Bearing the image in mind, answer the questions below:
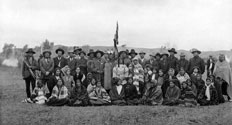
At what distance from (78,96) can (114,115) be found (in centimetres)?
198

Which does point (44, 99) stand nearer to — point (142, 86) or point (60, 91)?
point (60, 91)

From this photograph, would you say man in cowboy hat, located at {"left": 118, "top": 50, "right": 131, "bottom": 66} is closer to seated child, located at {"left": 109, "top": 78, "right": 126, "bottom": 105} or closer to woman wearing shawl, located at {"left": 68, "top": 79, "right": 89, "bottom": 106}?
seated child, located at {"left": 109, "top": 78, "right": 126, "bottom": 105}

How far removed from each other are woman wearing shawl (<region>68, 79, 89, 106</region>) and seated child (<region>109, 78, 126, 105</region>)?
84 cm

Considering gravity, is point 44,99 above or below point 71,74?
below

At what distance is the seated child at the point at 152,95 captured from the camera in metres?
9.97

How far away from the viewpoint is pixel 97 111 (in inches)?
347

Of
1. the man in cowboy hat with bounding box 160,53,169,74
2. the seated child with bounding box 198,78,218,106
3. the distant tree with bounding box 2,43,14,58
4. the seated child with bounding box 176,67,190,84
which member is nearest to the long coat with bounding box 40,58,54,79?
the man in cowboy hat with bounding box 160,53,169,74

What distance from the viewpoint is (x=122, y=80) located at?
10562mm

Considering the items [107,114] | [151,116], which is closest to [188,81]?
[151,116]

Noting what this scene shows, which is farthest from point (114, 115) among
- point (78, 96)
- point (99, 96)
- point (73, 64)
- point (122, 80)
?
point (73, 64)

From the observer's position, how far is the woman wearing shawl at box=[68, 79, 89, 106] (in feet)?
32.1

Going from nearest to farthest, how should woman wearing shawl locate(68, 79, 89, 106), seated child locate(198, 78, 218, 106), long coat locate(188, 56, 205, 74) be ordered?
1. woman wearing shawl locate(68, 79, 89, 106)
2. seated child locate(198, 78, 218, 106)
3. long coat locate(188, 56, 205, 74)

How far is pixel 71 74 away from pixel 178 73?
3605 mm

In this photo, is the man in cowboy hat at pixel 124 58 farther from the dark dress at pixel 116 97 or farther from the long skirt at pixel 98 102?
the long skirt at pixel 98 102
